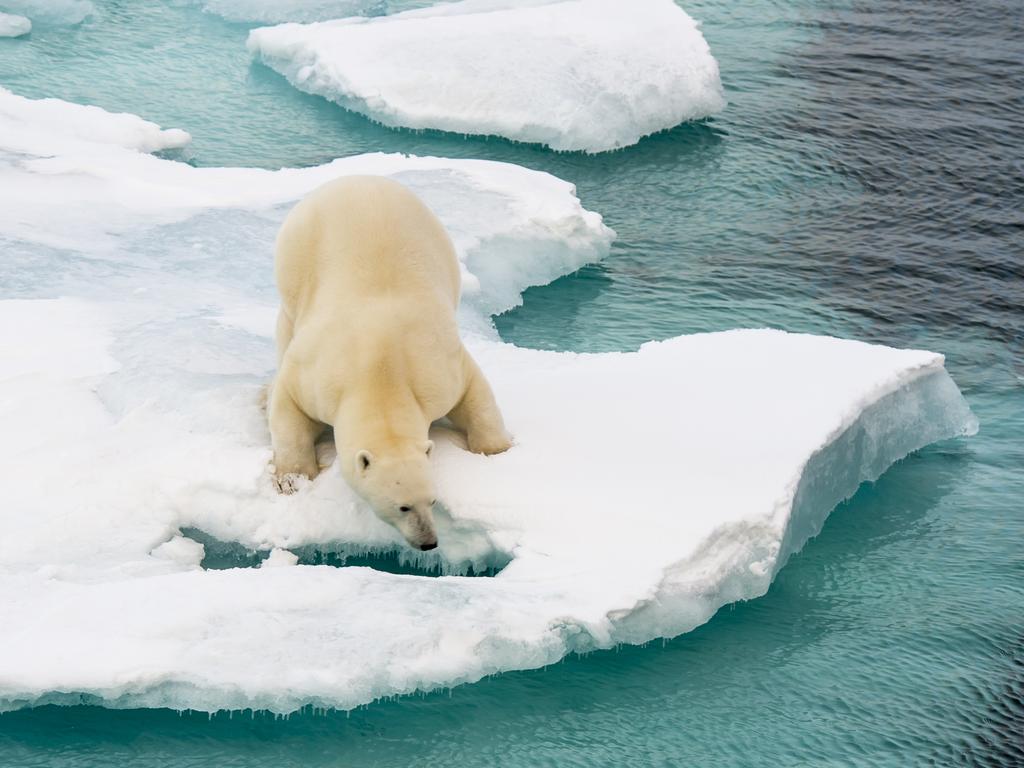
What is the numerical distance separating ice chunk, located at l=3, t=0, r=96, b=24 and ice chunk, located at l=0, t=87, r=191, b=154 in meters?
2.51

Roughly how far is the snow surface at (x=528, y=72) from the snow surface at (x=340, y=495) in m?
3.40

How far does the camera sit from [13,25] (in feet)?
39.8

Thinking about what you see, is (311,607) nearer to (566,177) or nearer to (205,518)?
(205,518)

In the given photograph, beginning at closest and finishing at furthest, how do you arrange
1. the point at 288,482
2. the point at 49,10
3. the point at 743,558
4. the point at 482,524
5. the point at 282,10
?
the point at 743,558 < the point at 482,524 < the point at 288,482 < the point at 49,10 < the point at 282,10

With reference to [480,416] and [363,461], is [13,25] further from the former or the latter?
[363,461]

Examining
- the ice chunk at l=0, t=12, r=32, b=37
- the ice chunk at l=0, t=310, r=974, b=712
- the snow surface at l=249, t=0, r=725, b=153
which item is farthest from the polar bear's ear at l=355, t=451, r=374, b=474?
the ice chunk at l=0, t=12, r=32, b=37

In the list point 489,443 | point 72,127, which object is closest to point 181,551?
point 489,443

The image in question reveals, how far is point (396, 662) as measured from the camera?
4.17 meters

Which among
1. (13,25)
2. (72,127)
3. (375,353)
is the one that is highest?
(375,353)

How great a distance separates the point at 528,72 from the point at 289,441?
589 centimetres

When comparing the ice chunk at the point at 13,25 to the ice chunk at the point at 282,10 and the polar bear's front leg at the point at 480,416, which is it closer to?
the ice chunk at the point at 282,10

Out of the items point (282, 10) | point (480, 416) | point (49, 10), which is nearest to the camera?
point (480, 416)

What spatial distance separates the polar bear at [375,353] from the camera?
468 centimetres

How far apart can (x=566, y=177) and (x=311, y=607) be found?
19.8 ft
